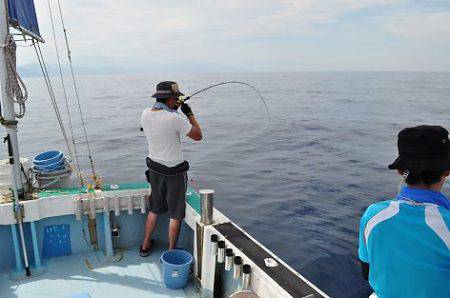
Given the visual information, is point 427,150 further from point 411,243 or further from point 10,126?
point 10,126

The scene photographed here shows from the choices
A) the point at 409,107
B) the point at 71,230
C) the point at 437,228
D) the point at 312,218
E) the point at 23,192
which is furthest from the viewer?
the point at 409,107

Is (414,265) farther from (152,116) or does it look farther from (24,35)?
(24,35)

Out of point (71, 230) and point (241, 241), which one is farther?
point (71, 230)

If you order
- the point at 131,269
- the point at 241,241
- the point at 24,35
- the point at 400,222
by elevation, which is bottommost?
the point at 131,269

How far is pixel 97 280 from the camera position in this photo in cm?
429

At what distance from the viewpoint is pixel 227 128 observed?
846 inches

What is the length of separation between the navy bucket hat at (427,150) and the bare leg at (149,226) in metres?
3.44

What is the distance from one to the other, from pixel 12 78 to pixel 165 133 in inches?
73.6

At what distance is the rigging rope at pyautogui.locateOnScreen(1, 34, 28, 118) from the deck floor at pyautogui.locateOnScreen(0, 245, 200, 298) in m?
1.97

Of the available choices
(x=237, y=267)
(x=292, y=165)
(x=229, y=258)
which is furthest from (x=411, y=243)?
(x=292, y=165)

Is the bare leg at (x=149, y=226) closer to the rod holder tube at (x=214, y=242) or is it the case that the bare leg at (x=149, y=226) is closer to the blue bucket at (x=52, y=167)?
the rod holder tube at (x=214, y=242)

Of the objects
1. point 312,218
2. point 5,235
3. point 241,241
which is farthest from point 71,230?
→ point 312,218

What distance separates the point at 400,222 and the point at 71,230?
4281 mm

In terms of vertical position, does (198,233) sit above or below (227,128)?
above
